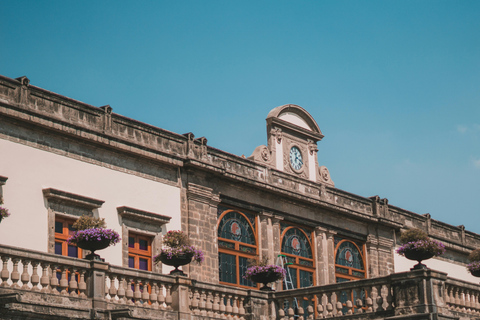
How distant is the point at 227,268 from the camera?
28.0 metres

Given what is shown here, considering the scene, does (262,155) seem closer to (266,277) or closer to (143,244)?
(143,244)

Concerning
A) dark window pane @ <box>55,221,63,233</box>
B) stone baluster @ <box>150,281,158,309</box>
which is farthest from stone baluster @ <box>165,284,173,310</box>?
dark window pane @ <box>55,221,63,233</box>

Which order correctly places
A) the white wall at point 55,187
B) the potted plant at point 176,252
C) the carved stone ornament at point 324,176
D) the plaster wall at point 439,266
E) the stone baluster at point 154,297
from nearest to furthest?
the stone baluster at point 154,297 < the potted plant at point 176,252 < the white wall at point 55,187 < the carved stone ornament at point 324,176 < the plaster wall at point 439,266

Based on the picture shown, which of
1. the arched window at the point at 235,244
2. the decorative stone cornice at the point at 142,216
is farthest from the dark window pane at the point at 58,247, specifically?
the arched window at the point at 235,244

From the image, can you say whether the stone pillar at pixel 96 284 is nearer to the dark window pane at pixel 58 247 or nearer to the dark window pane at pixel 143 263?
the dark window pane at pixel 58 247

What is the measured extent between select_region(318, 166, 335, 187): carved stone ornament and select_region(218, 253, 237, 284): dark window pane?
20.4ft

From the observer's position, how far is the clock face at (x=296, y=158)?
105 feet

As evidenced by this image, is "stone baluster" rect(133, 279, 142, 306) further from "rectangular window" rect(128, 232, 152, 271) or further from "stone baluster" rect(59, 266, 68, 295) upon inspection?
"rectangular window" rect(128, 232, 152, 271)

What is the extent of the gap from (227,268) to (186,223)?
7.60 feet

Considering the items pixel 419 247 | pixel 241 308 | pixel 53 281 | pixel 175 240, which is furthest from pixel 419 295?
pixel 53 281

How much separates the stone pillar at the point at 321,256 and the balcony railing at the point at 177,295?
6.57m

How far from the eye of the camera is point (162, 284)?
19.8 m

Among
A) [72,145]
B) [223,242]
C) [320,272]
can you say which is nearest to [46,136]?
[72,145]

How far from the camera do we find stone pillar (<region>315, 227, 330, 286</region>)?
30.9 metres
